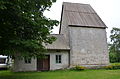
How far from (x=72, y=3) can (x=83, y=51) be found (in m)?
9.45

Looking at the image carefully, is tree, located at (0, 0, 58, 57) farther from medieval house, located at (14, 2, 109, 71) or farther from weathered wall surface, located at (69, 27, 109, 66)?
weathered wall surface, located at (69, 27, 109, 66)

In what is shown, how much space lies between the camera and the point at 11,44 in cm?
1235

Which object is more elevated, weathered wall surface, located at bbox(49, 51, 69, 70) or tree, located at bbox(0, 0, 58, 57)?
tree, located at bbox(0, 0, 58, 57)

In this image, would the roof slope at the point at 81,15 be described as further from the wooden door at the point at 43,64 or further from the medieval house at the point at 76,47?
the wooden door at the point at 43,64

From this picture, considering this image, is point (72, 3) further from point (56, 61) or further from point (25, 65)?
point (25, 65)

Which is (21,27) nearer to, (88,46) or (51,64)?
(51,64)

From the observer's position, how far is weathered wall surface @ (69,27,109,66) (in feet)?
76.7

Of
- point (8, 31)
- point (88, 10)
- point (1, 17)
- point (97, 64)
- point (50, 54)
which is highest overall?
point (88, 10)

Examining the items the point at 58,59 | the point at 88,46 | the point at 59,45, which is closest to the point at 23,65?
the point at 58,59

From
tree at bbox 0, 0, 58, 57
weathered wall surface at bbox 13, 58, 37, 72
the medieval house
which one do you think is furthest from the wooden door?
tree at bbox 0, 0, 58, 57

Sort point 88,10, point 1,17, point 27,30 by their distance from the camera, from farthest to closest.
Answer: point 88,10 → point 27,30 → point 1,17

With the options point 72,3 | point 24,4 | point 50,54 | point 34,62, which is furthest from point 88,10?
point 24,4

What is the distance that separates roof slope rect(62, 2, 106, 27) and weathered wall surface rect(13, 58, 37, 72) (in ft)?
26.0

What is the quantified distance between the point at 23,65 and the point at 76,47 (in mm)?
7743
